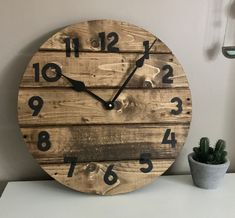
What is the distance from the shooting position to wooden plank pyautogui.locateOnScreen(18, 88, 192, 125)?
0.92 m

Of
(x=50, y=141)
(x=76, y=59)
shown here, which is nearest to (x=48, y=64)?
(x=76, y=59)

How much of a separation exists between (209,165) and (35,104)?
50cm

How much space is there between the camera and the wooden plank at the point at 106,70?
0.92 metres

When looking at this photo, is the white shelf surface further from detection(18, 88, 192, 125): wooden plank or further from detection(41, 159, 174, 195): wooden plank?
detection(18, 88, 192, 125): wooden plank

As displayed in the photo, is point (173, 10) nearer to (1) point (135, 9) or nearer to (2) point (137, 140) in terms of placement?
(1) point (135, 9)

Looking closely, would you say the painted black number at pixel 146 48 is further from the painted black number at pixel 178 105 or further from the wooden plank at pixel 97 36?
the painted black number at pixel 178 105

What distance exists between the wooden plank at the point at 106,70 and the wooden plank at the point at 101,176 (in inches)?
8.7

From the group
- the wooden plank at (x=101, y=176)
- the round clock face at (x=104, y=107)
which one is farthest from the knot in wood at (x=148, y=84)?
the wooden plank at (x=101, y=176)

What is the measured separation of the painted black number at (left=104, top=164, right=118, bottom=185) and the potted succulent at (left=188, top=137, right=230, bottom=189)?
0.22 meters

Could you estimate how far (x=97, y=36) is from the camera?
931 mm

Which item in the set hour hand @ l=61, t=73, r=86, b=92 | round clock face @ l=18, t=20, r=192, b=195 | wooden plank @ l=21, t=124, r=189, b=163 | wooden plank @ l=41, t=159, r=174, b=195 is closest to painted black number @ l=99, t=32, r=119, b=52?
round clock face @ l=18, t=20, r=192, b=195

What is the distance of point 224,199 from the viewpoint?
94 cm

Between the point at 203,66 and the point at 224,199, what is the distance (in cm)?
40

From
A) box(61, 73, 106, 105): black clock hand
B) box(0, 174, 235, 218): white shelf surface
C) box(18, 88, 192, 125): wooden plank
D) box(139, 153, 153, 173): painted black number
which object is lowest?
box(0, 174, 235, 218): white shelf surface
